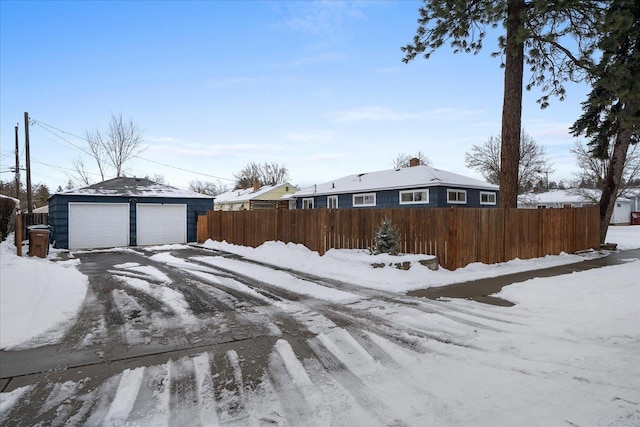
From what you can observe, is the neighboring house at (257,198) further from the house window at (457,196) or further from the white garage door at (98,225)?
the house window at (457,196)

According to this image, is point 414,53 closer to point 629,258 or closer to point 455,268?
point 455,268

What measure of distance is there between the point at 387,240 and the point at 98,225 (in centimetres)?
1560

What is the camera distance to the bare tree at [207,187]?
70.0 m

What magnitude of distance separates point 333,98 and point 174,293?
13356mm

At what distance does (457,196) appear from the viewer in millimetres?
19688

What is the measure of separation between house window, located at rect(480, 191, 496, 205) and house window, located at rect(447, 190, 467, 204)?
6.39 ft

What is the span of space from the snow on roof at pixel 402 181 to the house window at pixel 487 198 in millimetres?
519

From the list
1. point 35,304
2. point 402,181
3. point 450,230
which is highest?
point 402,181

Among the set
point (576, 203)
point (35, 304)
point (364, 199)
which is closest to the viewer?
point (35, 304)

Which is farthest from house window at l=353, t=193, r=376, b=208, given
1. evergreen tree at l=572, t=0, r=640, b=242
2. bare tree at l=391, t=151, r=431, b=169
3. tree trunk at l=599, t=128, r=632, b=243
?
bare tree at l=391, t=151, r=431, b=169

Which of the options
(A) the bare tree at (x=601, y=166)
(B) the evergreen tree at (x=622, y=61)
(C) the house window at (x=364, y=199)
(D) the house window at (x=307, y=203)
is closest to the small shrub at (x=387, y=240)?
(B) the evergreen tree at (x=622, y=61)

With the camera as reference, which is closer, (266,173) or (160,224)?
(160,224)

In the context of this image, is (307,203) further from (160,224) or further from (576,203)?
(576,203)

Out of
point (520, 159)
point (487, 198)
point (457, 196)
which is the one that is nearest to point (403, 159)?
point (520, 159)
